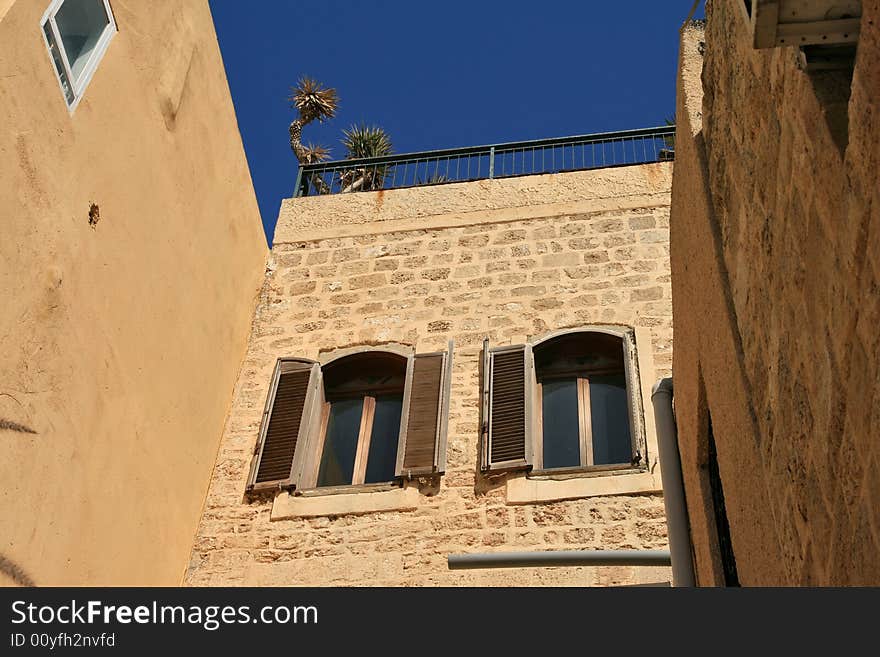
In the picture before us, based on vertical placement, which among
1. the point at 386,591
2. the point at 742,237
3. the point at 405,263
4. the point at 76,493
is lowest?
the point at 386,591

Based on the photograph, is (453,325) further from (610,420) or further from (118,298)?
(118,298)

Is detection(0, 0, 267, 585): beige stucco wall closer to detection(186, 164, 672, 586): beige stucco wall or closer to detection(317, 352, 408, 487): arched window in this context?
detection(186, 164, 672, 586): beige stucco wall

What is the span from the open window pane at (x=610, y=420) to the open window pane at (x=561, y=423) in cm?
13

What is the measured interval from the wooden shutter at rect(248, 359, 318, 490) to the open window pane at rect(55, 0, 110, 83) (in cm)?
304

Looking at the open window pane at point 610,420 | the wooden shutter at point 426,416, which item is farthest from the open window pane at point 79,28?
the open window pane at point 610,420

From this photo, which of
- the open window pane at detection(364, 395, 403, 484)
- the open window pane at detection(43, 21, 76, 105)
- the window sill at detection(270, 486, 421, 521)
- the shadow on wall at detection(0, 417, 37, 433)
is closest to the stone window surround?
the window sill at detection(270, 486, 421, 521)

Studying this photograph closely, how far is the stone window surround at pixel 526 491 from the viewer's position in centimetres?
769

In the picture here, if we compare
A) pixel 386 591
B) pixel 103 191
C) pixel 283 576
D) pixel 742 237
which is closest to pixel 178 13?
pixel 103 191

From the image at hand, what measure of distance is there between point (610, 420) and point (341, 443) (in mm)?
2036

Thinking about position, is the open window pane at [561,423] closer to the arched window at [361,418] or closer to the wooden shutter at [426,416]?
the wooden shutter at [426,416]

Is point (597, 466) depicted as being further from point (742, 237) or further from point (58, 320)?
point (742, 237)

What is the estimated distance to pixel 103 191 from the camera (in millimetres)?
7043

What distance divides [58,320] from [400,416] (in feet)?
10.1

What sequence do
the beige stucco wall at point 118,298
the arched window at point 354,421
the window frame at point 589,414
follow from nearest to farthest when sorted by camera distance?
Answer: 1. the beige stucco wall at point 118,298
2. the window frame at point 589,414
3. the arched window at point 354,421
